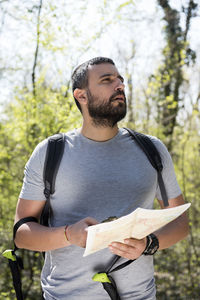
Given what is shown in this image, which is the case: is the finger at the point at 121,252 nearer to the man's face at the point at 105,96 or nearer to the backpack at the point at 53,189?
the backpack at the point at 53,189

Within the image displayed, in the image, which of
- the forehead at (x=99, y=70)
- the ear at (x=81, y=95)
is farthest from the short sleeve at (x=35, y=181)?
the forehead at (x=99, y=70)

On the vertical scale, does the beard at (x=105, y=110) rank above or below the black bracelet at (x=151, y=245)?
above

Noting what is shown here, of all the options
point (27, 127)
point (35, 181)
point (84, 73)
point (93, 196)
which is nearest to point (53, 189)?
point (35, 181)

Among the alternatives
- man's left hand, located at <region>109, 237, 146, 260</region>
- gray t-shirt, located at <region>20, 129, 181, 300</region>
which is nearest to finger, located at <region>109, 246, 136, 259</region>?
man's left hand, located at <region>109, 237, 146, 260</region>

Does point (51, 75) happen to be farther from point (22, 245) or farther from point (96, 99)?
point (22, 245)

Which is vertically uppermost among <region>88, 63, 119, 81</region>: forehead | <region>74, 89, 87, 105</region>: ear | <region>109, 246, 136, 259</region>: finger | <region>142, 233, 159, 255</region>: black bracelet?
<region>88, 63, 119, 81</region>: forehead

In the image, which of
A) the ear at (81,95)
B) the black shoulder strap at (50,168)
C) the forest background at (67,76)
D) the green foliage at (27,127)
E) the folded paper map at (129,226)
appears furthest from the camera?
the forest background at (67,76)

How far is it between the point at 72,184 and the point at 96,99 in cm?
51

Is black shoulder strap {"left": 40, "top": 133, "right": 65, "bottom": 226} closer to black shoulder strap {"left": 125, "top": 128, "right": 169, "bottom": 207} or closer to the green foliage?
black shoulder strap {"left": 125, "top": 128, "right": 169, "bottom": 207}

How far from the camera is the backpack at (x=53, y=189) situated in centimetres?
157

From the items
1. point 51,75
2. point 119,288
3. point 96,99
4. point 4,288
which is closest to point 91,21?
point 51,75

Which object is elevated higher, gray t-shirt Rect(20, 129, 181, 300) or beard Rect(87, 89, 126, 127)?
beard Rect(87, 89, 126, 127)

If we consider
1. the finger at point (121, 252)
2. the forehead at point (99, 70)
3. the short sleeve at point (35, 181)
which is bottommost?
the finger at point (121, 252)

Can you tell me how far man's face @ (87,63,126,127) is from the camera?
1856 millimetres
